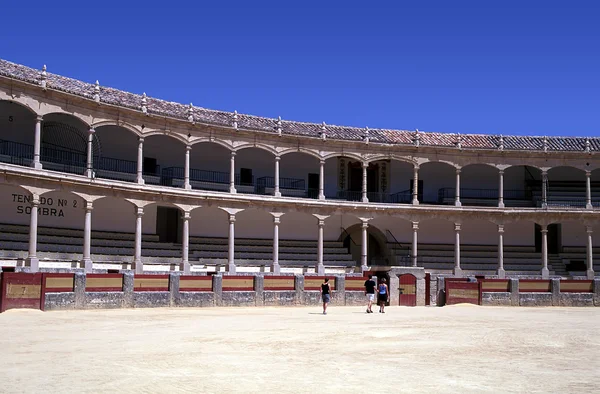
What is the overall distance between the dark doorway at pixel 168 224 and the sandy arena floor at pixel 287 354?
14198 mm

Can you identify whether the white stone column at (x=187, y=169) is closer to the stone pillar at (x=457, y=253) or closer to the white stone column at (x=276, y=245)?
the white stone column at (x=276, y=245)

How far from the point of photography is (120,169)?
3262 centimetres

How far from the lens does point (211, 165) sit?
1432 inches

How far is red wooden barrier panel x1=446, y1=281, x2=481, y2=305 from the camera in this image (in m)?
28.6

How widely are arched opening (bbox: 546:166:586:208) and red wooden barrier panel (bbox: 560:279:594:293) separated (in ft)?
29.7

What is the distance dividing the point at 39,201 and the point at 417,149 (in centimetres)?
1880

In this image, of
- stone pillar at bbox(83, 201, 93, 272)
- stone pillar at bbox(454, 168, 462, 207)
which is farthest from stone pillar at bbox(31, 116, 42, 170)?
stone pillar at bbox(454, 168, 462, 207)

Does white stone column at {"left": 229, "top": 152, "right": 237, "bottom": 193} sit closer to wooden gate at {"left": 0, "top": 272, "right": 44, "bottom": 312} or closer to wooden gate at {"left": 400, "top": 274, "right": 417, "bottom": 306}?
wooden gate at {"left": 400, "top": 274, "right": 417, "bottom": 306}

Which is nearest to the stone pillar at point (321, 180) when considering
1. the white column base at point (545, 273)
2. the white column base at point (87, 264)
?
the white column base at point (545, 273)

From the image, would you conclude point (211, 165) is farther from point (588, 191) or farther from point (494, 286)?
point (588, 191)

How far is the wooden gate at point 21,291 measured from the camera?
756 inches

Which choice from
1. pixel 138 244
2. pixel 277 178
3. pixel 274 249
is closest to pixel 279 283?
pixel 138 244

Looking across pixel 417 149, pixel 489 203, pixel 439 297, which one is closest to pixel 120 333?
pixel 439 297

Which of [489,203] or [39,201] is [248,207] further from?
[489,203]
